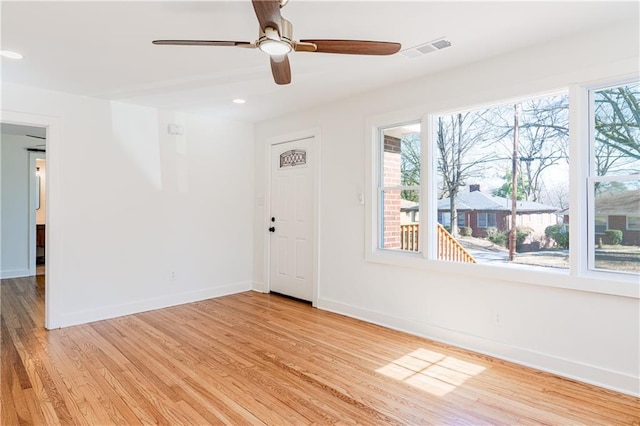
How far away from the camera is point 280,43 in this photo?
1.99m

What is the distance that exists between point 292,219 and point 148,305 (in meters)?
2.06

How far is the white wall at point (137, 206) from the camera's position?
12.7ft

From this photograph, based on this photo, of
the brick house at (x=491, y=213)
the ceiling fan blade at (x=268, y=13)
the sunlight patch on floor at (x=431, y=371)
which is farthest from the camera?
the brick house at (x=491, y=213)

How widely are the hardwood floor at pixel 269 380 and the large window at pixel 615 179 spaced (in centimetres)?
95

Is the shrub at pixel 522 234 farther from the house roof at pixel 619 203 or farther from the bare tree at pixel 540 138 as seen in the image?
the house roof at pixel 619 203

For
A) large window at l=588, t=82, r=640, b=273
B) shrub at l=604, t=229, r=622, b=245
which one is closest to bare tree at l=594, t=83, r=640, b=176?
large window at l=588, t=82, r=640, b=273

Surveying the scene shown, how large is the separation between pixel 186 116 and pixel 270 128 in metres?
1.11

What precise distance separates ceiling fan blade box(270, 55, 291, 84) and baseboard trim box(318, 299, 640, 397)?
8.30ft

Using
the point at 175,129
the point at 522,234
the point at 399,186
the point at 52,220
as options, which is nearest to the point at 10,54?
the point at 52,220

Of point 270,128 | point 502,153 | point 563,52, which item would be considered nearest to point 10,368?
point 270,128

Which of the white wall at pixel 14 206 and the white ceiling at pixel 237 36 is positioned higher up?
the white ceiling at pixel 237 36

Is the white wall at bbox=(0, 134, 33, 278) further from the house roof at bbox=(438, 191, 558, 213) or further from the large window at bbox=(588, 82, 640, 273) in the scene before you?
the large window at bbox=(588, 82, 640, 273)

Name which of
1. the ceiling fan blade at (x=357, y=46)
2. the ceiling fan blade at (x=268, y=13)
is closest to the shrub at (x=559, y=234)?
the ceiling fan blade at (x=357, y=46)

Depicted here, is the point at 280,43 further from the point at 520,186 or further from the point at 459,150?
the point at 520,186
